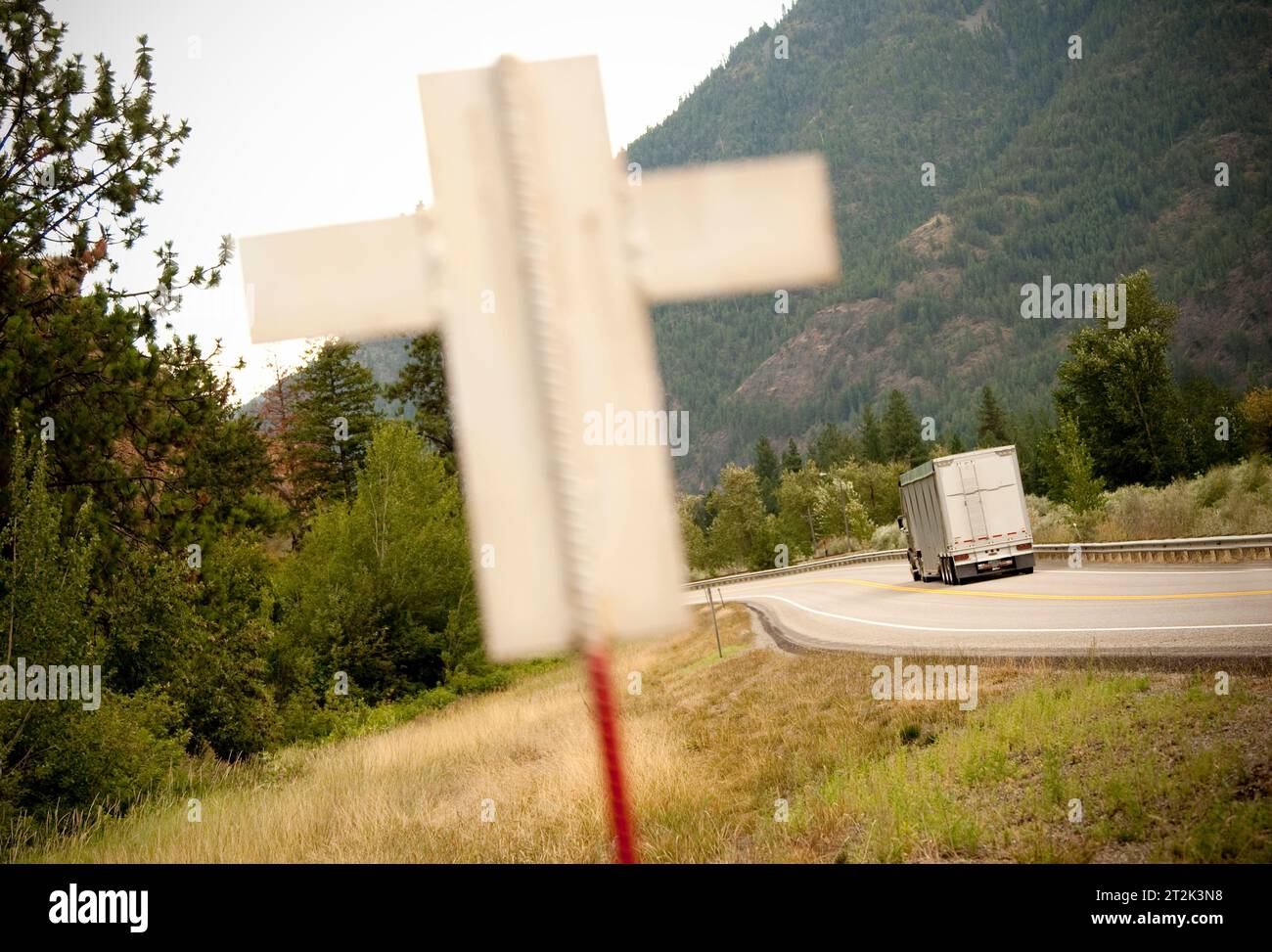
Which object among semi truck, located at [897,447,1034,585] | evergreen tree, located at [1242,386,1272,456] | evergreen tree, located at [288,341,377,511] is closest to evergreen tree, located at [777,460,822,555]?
evergreen tree, located at [1242,386,1272,456]

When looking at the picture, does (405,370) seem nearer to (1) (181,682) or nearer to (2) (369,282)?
(1) (181,682)

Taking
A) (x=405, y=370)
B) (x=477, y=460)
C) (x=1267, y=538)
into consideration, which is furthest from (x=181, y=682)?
(x=405, y=370)

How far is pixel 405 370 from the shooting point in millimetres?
42031

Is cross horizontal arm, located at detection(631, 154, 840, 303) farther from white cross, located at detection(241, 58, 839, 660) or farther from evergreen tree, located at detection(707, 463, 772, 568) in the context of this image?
evergreen tree, located at detection(707, 463, 772, 568)

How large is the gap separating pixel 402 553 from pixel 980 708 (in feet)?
56.5

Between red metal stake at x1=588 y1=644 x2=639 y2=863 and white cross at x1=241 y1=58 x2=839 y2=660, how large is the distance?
0.15ft

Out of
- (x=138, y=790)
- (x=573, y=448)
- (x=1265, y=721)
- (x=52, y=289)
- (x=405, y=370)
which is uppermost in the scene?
(x=405, y=370)

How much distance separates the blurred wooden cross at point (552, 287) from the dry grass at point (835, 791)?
4363 mm

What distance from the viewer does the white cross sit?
1095 millimetres

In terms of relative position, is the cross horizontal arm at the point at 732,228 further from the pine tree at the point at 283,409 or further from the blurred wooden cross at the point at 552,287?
the pine tree at the point at 283,409

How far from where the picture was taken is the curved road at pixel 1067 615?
11773mm

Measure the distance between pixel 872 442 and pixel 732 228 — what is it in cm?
12430

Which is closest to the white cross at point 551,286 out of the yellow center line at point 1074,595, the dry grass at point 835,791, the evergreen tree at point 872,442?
the dry grass at point 835,791

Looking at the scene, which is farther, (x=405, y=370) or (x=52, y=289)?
(x=405, y=370)
